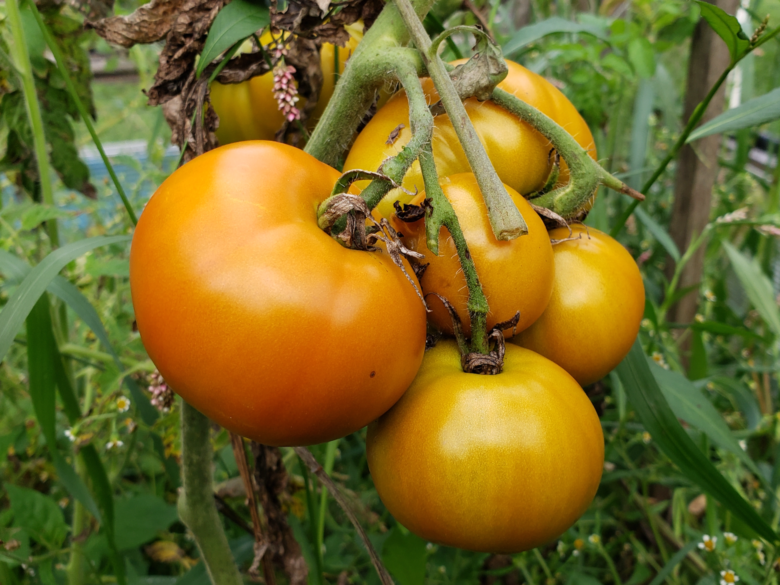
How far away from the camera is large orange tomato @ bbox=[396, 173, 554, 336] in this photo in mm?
491

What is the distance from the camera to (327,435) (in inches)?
18.1

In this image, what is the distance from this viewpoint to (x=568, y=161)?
22.3 inches

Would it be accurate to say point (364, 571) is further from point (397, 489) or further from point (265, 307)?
point (265, 307)

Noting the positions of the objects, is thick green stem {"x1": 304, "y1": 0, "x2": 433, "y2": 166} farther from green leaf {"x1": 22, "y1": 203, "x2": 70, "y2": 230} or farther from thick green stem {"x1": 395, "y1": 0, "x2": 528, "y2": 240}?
green leaf {"x1": 22, "y1": 203, "x2": 70, "y2": 230}

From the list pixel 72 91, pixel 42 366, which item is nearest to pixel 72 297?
pixel 42 366

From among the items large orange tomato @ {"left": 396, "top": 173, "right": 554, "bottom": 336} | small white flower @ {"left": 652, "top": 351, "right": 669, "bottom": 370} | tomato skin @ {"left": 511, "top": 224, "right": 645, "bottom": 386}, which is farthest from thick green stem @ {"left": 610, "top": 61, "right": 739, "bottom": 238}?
small white flower @ {"left": 652, "top": 351, "right": 669, "bottom": 370}

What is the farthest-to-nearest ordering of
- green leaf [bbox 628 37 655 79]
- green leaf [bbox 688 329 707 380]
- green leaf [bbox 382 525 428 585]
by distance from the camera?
green leaf [bbox 688 329 707 380]
green leaf [bbox 628 37 655 79]
green leaf [bbox 382 525 428 585]

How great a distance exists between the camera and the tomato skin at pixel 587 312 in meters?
0.56

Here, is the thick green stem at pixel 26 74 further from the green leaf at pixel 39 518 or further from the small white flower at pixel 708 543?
the small white flower at pixel 708 543

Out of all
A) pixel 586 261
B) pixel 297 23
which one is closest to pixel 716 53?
pixel 586 261

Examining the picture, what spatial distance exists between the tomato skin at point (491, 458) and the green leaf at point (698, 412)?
49 centimetres

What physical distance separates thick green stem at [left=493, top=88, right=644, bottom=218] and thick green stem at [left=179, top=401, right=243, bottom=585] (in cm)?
45

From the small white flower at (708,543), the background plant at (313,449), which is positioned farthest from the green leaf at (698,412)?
the small white flower at (708,543)

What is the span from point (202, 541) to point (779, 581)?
1.12 meters
